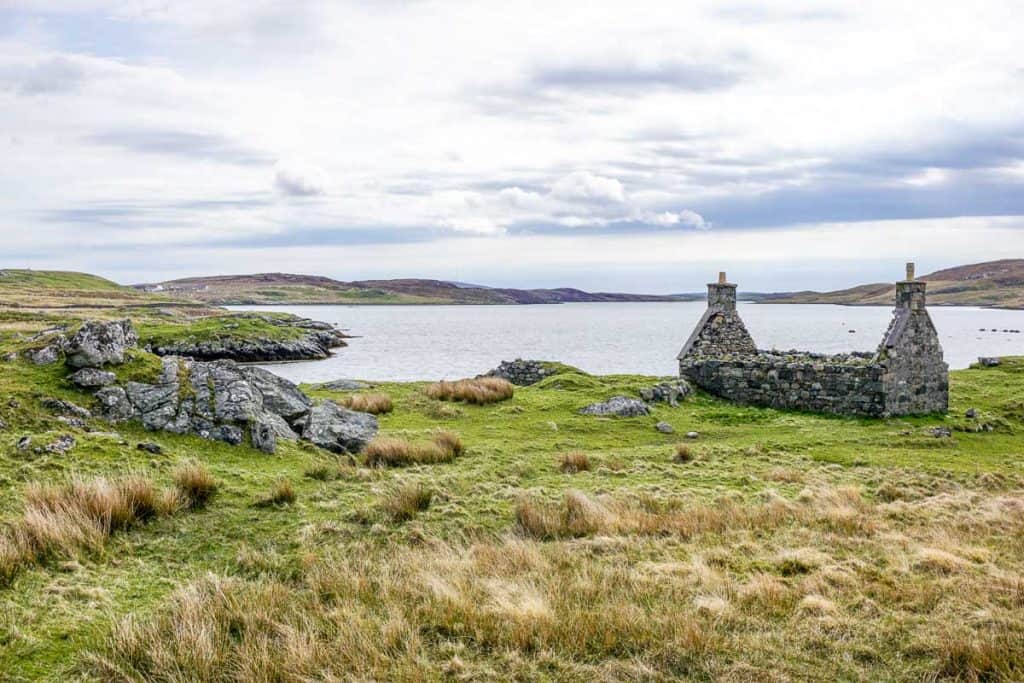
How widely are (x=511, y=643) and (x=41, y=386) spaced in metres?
11.3

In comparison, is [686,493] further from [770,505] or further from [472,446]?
[472,446]

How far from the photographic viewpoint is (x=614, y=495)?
1180 centimetres

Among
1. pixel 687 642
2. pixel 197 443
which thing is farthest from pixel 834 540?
pixel 197 443

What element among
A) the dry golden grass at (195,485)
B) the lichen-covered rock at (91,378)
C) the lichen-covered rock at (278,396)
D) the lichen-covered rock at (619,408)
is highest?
the lichen-covered rock at (91,378)

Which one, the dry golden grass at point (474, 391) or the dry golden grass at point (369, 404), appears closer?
the dry golden grass at point (369, 404)

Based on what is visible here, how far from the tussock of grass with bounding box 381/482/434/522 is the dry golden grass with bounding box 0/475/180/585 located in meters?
2.98

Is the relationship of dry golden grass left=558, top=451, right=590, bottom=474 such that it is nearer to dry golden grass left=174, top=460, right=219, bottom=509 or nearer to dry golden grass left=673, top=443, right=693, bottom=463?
dry golden grass left=673, top=443, right=693, bottom=463

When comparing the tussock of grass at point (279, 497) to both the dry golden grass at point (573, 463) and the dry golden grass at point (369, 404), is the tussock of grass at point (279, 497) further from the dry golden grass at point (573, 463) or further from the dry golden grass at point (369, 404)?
the dry golden grass at point (369, 404)

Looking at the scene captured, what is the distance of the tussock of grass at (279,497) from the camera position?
33.6 ft

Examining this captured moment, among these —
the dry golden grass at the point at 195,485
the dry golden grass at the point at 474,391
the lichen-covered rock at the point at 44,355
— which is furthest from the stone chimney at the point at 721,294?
the lichen-covered rock at the point at 44,355

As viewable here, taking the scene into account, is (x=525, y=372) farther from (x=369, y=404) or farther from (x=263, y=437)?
(x=263, y=437)

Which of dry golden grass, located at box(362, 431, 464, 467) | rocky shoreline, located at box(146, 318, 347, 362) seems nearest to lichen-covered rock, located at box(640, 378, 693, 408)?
dry golden grass, located at box(362, 431, 464, 467)

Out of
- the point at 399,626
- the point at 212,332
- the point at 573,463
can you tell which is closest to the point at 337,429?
the point at 573,463

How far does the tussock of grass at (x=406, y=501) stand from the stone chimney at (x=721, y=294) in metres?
18.7
